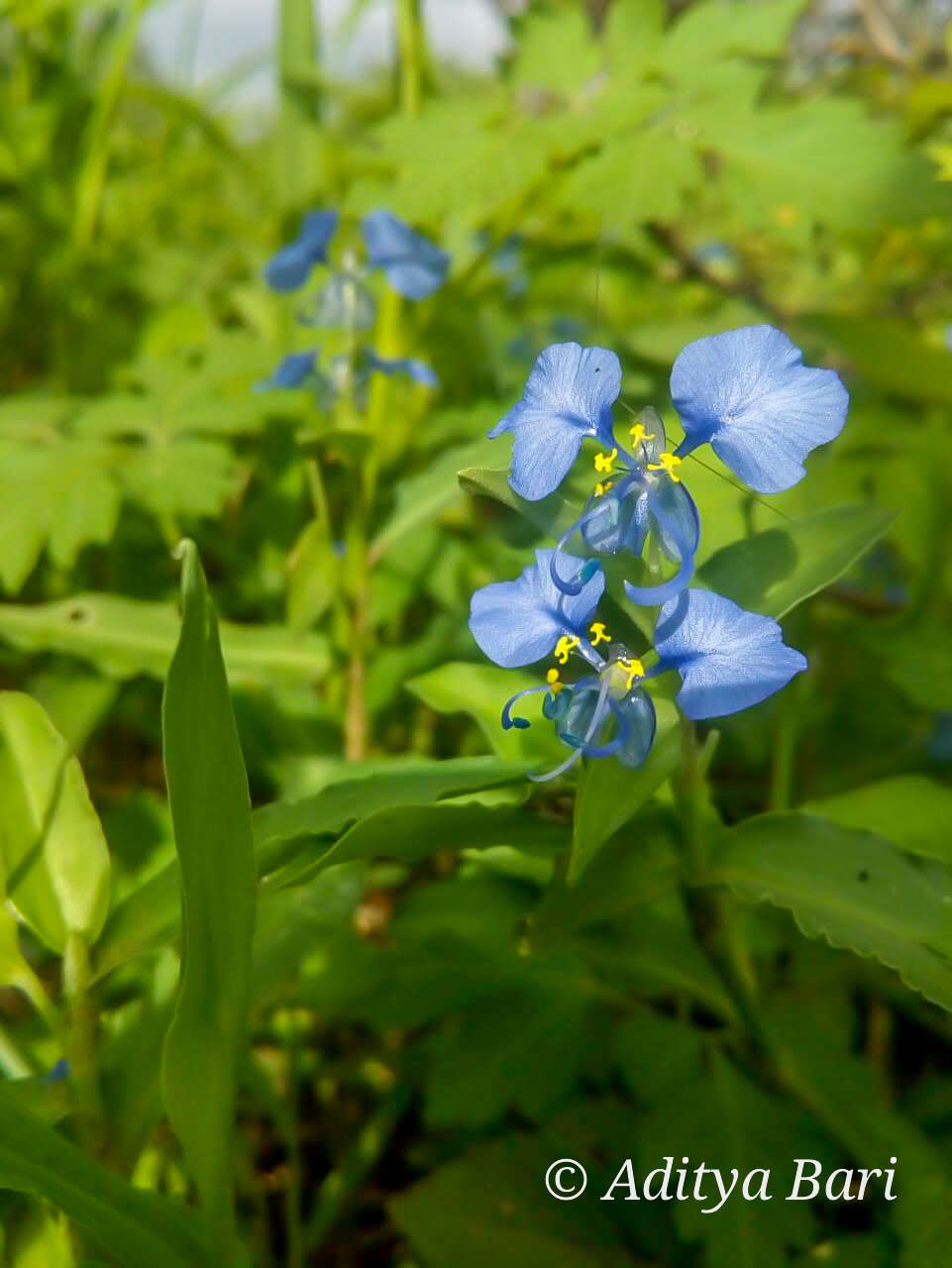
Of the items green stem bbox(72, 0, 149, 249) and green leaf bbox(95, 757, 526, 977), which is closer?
green leaf bbox(95, 757, 526, 977)

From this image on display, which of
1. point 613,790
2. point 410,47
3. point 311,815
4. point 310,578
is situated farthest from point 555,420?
point 410,47

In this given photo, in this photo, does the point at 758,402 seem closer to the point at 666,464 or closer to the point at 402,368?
the point at 666,464

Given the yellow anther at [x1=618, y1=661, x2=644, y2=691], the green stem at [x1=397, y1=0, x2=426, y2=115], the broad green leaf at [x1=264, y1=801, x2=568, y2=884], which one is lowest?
the broad green leaf at [x1=264, y1=801, x2=568, y2=884]

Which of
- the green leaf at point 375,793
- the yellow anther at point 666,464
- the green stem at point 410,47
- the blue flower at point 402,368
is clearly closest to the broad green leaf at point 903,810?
the green leaf at point 375,793

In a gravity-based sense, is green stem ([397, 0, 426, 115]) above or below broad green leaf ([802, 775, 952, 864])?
above

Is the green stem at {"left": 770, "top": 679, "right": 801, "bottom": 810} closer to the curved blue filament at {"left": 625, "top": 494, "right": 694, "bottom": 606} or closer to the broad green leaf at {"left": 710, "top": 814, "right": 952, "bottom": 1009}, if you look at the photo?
the broad green leaf at {"left": 710, "top": 814, "right": 952, "bottom": 1009}

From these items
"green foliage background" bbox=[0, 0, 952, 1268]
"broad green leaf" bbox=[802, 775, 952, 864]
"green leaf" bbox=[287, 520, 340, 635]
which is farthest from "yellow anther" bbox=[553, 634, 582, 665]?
"green leaf" bbox=[287, 520, 340, 635]
